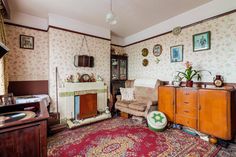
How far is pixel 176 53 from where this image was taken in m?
3.41

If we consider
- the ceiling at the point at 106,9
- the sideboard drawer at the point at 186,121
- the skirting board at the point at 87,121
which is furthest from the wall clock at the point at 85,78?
the sideboard drawer at the point at 186,121

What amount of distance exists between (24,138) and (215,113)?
2851 millimetres

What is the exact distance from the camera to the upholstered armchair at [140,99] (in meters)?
3.26

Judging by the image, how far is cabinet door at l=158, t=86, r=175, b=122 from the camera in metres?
2.96

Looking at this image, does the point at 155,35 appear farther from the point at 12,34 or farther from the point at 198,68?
the point at 12,34

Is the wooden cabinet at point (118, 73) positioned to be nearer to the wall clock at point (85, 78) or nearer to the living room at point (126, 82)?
the living room at point (126, 82)

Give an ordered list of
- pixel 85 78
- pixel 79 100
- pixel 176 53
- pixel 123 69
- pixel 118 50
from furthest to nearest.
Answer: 1. pixel 118 50
2. pixel 123 69
3. pixel 85 78
4. pixel 79 100
5. pixel 176 53

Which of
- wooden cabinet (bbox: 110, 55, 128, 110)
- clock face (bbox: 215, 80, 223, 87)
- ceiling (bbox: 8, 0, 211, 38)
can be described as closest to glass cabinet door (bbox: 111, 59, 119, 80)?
wooden cabinet (bbox: 110, 55, 128, 110)

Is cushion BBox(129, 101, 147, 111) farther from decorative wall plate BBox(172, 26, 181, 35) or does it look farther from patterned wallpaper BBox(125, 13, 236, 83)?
decorative wall plate BBox(172, 26, 181, 35)

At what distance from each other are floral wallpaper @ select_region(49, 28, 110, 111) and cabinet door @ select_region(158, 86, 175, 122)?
1883mm

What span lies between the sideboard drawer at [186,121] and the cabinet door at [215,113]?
114 millimetres

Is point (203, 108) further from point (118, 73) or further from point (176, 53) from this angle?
point (118, 73)

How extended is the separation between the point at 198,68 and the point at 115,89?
2.60m

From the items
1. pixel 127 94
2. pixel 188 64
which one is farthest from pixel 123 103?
pixel 188 64
